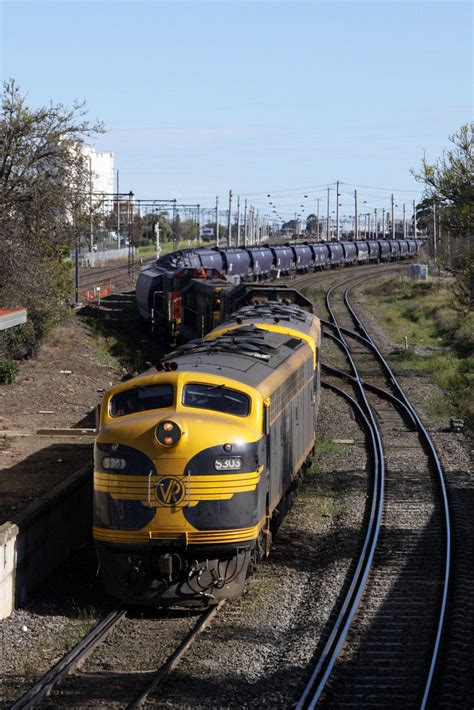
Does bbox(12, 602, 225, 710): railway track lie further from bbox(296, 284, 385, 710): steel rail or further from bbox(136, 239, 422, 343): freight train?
bbox(136, 239, 422, 343): freight train

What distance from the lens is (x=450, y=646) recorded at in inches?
422

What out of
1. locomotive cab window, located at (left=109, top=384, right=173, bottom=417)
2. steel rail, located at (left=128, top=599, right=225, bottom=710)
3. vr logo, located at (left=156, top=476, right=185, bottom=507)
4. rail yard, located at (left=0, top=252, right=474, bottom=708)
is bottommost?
rail yard, located at (left=0, top=252, right=474, bottom=708)

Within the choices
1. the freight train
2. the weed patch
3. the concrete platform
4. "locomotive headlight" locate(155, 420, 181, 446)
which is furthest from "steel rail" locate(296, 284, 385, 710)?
the freight train

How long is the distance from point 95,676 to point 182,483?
2.34 m

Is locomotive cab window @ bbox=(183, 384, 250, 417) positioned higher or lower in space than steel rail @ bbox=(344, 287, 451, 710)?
higher

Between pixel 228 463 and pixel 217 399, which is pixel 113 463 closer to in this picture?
pixel 228 463

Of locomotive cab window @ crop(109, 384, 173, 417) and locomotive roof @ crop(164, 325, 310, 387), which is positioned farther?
locomotive roof @ crop(164, 325, 310, 387)

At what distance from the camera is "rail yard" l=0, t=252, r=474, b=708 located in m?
9.55

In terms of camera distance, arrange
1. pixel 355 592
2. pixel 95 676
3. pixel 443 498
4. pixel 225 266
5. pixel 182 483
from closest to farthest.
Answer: pixel 95 676, pixel 182 483, pixel 355 592, pixel 443 498, pixel 225 266

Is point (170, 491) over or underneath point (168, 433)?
underneath

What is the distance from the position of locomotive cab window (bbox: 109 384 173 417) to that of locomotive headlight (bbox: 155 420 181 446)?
0.59 metres

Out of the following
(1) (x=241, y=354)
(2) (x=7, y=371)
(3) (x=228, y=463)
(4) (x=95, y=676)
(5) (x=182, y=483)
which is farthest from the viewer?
(2) (x=7, y=371)

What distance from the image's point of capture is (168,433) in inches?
442

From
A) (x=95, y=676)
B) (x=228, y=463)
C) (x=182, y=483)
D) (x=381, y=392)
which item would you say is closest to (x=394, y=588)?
(x=228, y=463)
